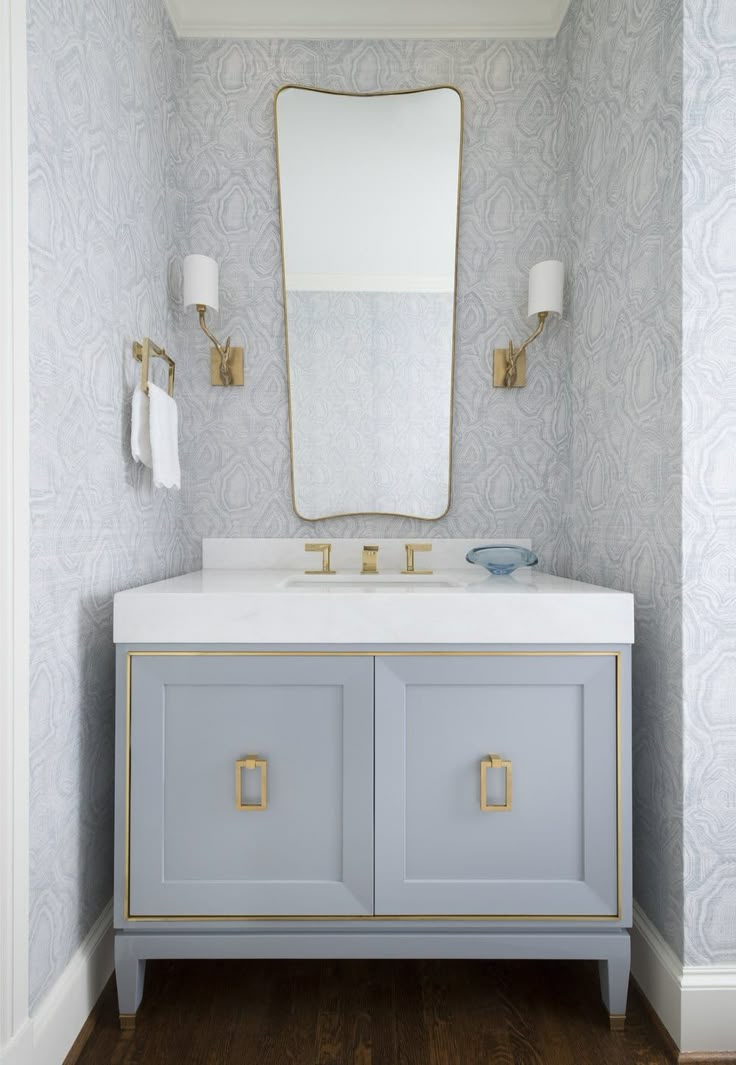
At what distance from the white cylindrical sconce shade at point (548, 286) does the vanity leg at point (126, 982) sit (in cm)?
184

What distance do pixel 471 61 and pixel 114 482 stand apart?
5.45 feet

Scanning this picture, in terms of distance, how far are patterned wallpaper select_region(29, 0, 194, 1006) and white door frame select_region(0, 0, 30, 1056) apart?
0.16 ft

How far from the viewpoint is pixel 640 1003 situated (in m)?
1.40

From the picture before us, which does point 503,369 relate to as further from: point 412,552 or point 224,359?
point 224,359

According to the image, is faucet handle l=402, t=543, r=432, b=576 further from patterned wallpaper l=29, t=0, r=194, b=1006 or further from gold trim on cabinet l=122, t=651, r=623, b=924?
patterned wallpaper l=29, t=0, r=194, b=1006

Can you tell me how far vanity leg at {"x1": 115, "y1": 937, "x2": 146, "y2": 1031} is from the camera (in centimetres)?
131

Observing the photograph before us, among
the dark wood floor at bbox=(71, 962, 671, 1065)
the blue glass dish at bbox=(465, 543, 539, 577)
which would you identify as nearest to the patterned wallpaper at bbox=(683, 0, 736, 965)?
the dark wood floor at bbox=(71, 962, 671, 1065)

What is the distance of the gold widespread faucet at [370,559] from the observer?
1872 millimetres

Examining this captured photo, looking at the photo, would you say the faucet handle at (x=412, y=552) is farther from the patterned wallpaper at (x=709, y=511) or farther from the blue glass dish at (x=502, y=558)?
the patterned wallpaper at (x=709, y=511)

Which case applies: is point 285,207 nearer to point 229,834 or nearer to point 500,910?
point 229,834

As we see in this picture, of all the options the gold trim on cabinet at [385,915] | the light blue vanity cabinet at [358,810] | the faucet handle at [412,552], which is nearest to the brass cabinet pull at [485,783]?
the light blue vanity cabinet at [358,810]

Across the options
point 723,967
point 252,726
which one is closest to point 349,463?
point 252,726

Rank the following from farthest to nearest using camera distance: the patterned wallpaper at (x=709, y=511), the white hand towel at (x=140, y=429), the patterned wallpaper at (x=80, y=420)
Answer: the white hand towel at (x=140, y=429)
the patterned wallpaper at (x=709, y=511)
the patterned wallpaper at (x=80, y=420)

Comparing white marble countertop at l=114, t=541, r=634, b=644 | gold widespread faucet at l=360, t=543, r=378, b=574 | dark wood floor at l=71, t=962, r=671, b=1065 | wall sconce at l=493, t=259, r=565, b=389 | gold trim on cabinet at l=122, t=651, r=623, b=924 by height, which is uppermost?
wall sconce at l=493, t=259, r=565, b=389
